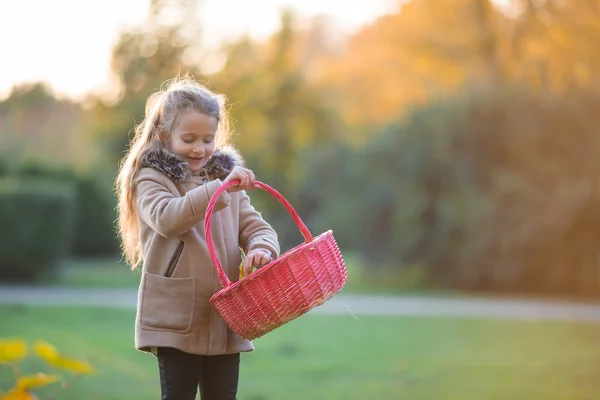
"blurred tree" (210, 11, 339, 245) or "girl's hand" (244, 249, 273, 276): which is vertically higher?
"blurred tree" (210, 11, 339, 245)

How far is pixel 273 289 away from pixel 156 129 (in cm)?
79

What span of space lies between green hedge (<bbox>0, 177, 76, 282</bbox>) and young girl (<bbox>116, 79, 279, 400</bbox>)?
34.5ft

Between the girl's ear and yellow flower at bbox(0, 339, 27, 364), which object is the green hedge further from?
yellow flower at bbox(0, 339, 27, 364)

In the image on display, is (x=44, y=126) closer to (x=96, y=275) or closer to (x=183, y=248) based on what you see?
(x=96, y=275)

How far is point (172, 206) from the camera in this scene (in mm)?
3221

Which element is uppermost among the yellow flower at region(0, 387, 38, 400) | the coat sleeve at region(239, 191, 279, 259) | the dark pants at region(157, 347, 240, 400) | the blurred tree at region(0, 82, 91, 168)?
the blurred tree at region(0, 82, 91, 168)

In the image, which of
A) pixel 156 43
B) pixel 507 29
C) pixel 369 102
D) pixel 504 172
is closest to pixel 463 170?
pixel 504 172

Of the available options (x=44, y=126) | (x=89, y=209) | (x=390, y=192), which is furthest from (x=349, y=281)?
→ (x=44, y=126)

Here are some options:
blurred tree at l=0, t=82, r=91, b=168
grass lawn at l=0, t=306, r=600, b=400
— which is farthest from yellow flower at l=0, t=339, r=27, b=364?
blurred tree at l=0, t=82, r=91, b=168

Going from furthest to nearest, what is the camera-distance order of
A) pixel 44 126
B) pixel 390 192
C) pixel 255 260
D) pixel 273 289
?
pixel 44 126, pixel 390 192, pixel 255 260, pixel 273 289

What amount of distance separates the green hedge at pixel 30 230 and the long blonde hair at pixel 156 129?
1033 centimetres

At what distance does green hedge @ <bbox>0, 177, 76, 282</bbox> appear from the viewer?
13.5 meters

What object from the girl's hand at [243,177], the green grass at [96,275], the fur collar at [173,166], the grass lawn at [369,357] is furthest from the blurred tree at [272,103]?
the girl's hand at [243,177]

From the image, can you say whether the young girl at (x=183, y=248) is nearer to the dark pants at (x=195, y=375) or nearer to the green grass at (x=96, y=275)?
the dark pants at (x=195, y=375)
